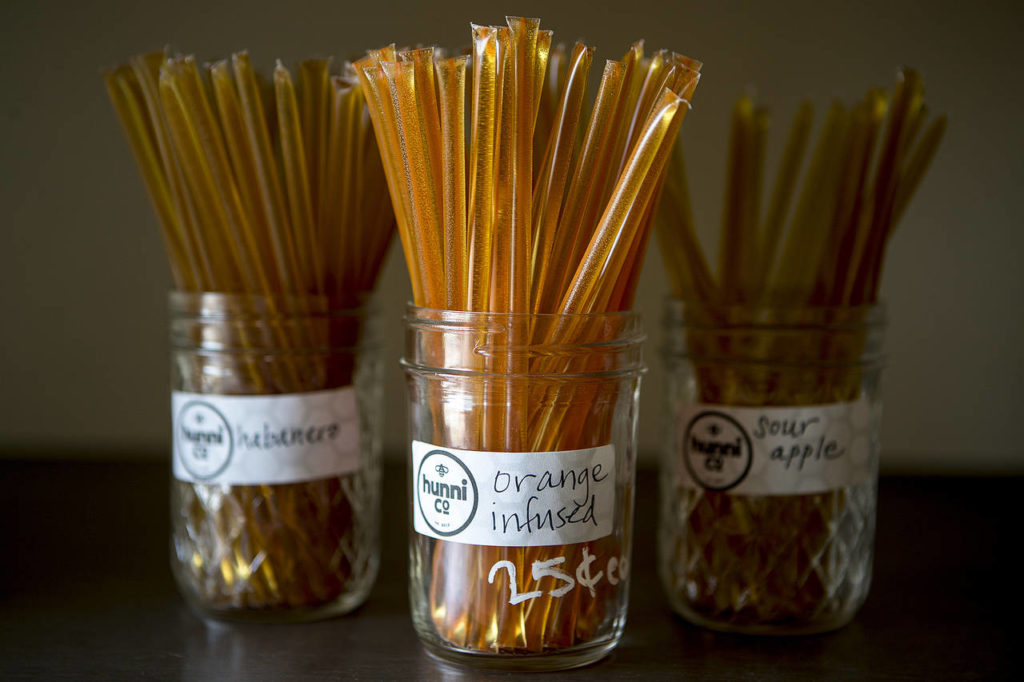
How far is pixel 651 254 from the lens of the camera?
32.0 inches

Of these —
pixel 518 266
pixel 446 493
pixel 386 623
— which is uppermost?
pixel 518 266

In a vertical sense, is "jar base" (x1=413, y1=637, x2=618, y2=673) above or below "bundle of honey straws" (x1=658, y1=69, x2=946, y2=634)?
below

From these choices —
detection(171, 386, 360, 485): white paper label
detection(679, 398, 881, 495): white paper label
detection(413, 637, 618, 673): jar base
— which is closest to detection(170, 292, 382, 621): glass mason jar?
detection(171, 386, 360, 485): white paper label

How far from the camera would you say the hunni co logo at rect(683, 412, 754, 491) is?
492 mm

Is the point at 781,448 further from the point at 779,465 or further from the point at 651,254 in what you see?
the point at 651,254

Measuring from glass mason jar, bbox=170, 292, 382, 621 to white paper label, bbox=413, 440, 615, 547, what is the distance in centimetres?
10

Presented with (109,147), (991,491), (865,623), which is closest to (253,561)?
(865,623)

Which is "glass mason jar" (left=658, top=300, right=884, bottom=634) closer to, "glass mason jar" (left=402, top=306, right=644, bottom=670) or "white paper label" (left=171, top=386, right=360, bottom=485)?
"glass mason jar" (left=402, top=306, right=644, bottom=670)

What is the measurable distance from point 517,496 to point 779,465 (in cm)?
16

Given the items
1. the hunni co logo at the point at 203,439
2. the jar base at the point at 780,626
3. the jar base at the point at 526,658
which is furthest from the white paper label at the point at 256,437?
the jar base at the point at 780,626

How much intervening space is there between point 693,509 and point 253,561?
0.25 metres

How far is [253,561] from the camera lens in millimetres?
498

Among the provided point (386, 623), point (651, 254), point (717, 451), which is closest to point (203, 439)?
point (386, 623)

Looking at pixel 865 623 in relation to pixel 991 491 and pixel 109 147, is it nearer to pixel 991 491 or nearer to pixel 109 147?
pixel 991 491
